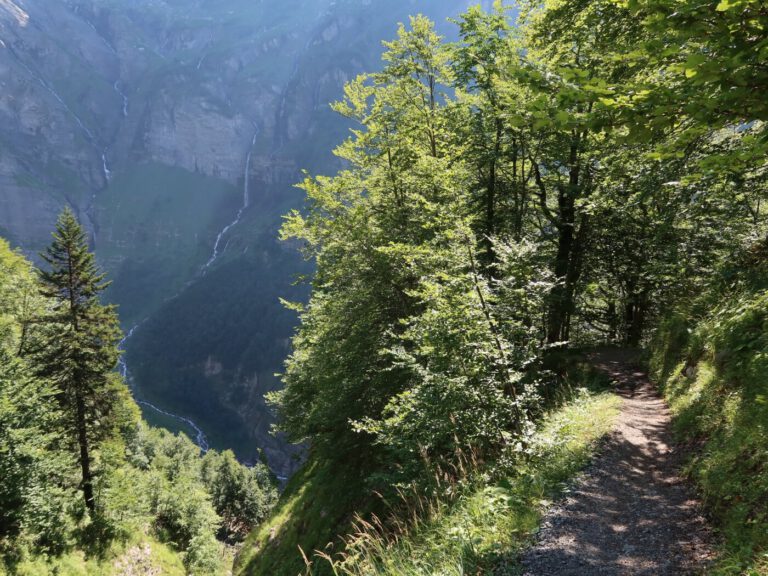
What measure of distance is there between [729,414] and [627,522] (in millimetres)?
3046

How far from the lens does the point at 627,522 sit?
5.15 m

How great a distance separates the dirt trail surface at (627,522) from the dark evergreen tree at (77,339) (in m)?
22.5

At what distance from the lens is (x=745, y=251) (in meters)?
10.4

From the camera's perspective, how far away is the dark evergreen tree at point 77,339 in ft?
66.9

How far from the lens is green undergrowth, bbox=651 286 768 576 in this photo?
430 centimetres

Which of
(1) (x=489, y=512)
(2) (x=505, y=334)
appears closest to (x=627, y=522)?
(1) (x=489, y=512)

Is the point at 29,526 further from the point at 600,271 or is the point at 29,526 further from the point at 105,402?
the point at 600,271

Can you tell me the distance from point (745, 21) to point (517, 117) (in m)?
1.90

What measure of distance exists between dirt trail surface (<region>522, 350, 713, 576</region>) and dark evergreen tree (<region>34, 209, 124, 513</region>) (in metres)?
22.5

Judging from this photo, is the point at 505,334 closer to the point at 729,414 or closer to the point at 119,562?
the point at 729,414

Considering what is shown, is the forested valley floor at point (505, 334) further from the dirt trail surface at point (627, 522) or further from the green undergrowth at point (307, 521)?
the green undergrowth at point (307, 521)

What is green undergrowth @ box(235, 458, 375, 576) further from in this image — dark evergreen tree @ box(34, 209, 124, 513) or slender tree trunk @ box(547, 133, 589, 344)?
dark evergreen tree @ box(34, 209, 124, 513)

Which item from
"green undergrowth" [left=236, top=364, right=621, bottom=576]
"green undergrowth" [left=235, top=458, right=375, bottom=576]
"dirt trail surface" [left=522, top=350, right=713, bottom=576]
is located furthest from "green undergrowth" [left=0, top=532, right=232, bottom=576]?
"dirt trail surface" [left=522, top=350, right=713, bottom=576]

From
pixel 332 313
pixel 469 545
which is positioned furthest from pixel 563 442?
pixel 332 313
